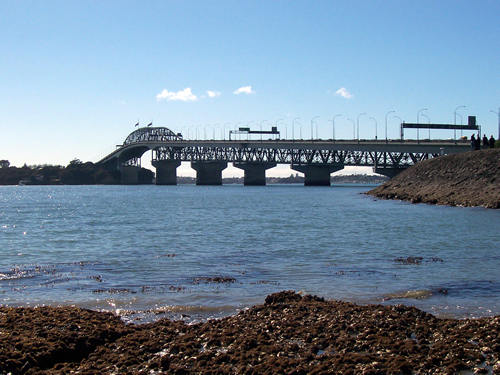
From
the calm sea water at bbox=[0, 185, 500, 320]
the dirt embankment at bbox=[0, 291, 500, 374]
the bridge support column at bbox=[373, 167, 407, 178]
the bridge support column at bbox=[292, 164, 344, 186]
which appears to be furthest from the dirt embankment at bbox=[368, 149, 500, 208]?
the bridge support column at bbox=[292, 164, 344, 186]

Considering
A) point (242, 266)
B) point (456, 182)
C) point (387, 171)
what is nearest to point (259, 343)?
point (242, 266)

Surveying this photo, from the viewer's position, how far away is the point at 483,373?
10984mm

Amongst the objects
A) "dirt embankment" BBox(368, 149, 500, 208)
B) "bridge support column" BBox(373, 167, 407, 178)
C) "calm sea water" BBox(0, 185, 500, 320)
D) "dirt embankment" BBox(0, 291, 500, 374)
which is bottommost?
"calm sea water" BBox(0, 185, 500, 320)

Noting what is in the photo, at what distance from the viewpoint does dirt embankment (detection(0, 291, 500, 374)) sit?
11.4 metres

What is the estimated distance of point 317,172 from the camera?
639 ft

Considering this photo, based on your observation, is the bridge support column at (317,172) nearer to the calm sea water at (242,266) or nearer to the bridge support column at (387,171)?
the bridge support column at (387,171)

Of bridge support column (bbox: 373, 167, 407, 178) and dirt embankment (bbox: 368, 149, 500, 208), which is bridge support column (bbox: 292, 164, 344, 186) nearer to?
bridge support column (bbox: 373, 167, 407, 178)

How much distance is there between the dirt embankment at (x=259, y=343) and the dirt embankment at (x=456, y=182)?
1954 inches

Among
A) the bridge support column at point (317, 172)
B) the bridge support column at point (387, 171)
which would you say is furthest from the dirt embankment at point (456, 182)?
the bridge support column at point (317, 172)

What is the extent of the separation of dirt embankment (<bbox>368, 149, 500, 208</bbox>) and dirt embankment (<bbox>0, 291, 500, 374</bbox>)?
49.6 m

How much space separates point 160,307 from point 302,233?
25.1 m

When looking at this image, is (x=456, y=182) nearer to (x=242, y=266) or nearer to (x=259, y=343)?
(x=242, y=266)

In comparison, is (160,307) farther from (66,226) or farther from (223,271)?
(66,226)

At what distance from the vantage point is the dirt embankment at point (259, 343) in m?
11.4
